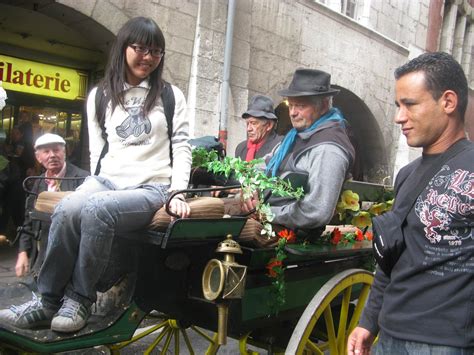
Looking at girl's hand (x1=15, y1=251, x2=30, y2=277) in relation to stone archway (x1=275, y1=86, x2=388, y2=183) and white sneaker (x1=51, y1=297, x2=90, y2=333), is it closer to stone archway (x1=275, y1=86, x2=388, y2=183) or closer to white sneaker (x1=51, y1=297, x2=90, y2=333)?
white sneaker (x1=51, y1=297, x2=90, y2=333)

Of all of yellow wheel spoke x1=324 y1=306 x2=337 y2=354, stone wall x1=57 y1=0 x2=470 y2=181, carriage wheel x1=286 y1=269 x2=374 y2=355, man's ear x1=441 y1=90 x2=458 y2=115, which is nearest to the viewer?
man's ear x1=441 y1=90 x2=458 y2=115

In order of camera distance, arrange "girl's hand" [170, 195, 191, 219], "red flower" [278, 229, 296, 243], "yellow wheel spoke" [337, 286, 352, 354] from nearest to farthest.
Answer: "girl's hand" [170, 195, 191, 219], "red flower" [278, 229, 296, 243], "yellow wheel spoke" [337, 286, 352, 354]

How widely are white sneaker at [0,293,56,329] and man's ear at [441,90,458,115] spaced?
1734 millimetres

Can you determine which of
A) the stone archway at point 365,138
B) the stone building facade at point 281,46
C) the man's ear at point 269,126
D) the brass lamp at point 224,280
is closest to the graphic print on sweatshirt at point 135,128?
the brass lamp at point 224,280

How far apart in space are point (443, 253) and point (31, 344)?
60.4 inches

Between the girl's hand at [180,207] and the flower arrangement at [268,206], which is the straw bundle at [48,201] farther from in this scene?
the flower arrangement at [268,206]

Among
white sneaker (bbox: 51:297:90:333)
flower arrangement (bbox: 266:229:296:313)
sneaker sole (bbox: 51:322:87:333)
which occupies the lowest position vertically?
sneaker sole (bbox: 51:322:87:333)

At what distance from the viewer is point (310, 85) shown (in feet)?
10.6

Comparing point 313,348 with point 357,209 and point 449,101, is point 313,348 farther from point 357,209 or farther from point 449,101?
point 449,101

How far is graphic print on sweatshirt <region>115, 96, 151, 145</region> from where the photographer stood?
241 centimetres

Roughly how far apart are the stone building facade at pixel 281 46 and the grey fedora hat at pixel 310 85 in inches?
136

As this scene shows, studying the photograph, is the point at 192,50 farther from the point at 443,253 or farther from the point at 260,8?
the point at 443,253

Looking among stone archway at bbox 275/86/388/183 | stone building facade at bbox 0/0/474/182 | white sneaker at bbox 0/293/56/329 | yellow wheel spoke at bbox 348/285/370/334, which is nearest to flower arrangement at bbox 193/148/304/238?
yellow wheel spoke at bbox 348/285/370/334

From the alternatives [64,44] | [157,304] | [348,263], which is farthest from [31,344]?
[64,44]
